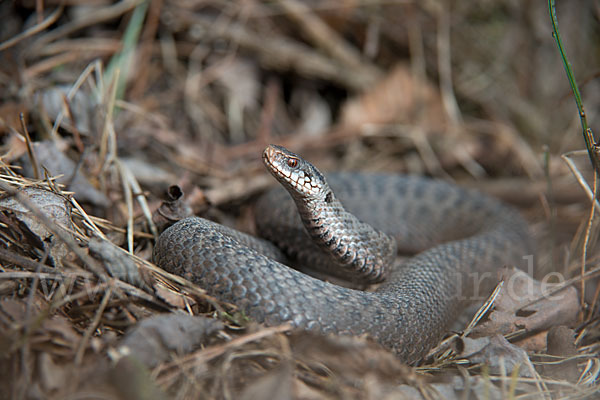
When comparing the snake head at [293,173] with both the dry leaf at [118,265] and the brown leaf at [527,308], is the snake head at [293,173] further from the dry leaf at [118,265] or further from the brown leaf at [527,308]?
the brown leaf at [527,308]

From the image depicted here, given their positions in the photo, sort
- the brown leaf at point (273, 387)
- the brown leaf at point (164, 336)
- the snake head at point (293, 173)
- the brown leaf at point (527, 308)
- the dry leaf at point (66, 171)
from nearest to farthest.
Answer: the brown leaf at point (273, 387), the brown leaf at point (164, 336), the brown leaf at point (527, 308), the snake head at point (293, 173), the dry leaf at point (66, 171)

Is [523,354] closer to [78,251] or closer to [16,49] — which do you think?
[78,251]

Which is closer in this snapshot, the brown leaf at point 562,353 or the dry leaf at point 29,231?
the dry leaf at point 29,231

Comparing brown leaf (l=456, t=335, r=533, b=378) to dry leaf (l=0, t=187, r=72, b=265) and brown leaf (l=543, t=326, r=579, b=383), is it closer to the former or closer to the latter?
brown leaf (l=543, t=326, r=579, b=383)

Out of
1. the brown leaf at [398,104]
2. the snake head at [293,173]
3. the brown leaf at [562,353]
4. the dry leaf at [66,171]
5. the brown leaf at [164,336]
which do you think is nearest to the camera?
the brown leaf at [164,336]

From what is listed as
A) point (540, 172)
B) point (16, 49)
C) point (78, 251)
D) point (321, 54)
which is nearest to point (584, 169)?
point (540, 172)

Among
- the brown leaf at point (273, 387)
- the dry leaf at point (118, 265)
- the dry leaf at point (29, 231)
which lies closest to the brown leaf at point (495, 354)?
the brown leaf at point (273, 387)

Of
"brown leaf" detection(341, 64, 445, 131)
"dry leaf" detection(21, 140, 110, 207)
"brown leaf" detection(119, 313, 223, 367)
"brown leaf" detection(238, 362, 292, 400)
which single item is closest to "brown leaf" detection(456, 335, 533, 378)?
"brown leaf" detection(238, 362, 292, 400)

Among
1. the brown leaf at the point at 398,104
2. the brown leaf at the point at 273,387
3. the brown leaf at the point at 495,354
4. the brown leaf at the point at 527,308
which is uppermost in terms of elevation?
the brown leaf at the point at 398,104
